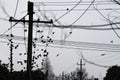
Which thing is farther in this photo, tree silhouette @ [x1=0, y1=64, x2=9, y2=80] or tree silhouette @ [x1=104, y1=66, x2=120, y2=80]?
tree silhouette @ [x1=104, y1=66, x2=120, y2=80]

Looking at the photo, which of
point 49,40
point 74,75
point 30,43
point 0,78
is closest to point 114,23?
point 30,43

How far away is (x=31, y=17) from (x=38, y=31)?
1.19m

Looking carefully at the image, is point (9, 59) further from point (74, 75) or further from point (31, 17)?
point (74, 75)

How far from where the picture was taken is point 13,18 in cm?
1998

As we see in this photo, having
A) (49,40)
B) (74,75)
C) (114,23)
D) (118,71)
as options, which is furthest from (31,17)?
(74,75)

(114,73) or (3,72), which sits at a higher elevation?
(3,72)

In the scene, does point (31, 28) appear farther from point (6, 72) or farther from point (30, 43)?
point (6, 72)

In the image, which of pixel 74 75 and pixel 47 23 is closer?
pixel 47 23

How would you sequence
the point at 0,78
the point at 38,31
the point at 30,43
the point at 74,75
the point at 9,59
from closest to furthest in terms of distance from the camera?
the point at 30,43
the point at 38,31
the point at 0,78
the point at 9,59
the point at 74,75

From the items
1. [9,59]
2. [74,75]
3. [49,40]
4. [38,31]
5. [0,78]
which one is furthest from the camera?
[74,75]

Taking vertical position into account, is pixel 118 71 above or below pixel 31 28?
below

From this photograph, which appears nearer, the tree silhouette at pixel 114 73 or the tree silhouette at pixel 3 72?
the tree silhouette at pixel 3 72

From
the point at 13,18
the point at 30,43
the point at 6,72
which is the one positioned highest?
the point at 13,18

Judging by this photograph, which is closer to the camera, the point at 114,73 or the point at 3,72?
the point at 3,72
